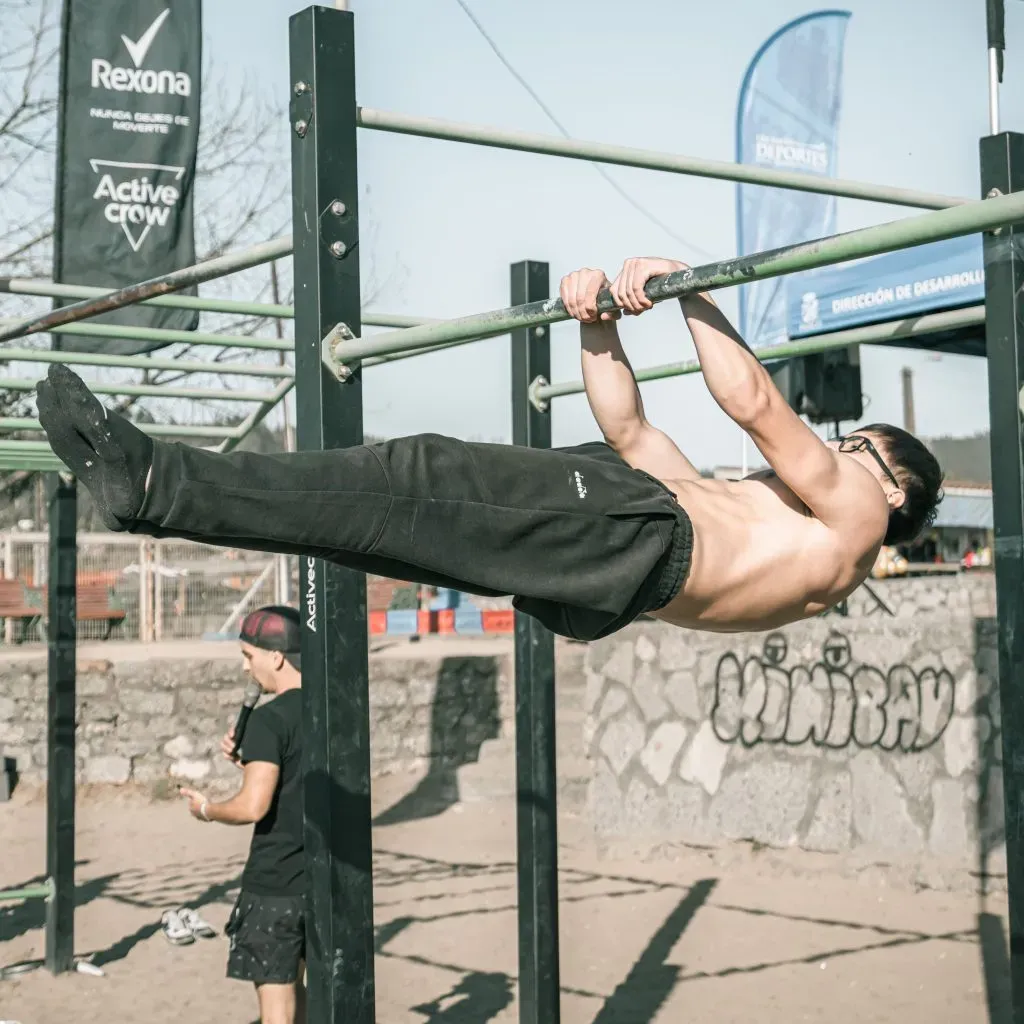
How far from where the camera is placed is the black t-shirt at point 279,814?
4.17m

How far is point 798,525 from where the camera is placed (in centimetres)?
270

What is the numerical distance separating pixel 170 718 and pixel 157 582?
3.84 meters

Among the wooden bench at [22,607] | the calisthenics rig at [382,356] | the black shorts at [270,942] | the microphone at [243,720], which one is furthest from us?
the wooden bench at [22,607]

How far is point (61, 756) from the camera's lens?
6.17 meters

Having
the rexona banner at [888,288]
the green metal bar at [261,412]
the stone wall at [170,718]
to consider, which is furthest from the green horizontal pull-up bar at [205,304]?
the stone wall at [170,718]

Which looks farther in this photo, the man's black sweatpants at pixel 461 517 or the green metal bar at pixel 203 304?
the green metal bar at pixel 203 304

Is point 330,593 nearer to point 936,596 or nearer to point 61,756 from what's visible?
point 61,756

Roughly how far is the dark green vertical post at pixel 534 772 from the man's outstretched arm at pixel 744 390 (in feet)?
4.82

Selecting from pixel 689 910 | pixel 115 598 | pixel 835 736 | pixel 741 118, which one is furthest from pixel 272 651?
pixel 115 598

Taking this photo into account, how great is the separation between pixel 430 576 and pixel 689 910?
18.6ft

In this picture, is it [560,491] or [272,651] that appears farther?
[272,651]

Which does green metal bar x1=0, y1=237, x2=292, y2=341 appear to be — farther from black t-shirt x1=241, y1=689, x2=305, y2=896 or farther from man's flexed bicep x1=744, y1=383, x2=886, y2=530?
black t-shirt x1=241, y1=689, x2=305, y2=896

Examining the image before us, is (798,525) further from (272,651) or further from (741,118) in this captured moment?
(741,118)

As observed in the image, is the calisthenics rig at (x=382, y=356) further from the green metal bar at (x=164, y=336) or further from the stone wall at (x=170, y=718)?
the stone wall at (x=170, y=718)
